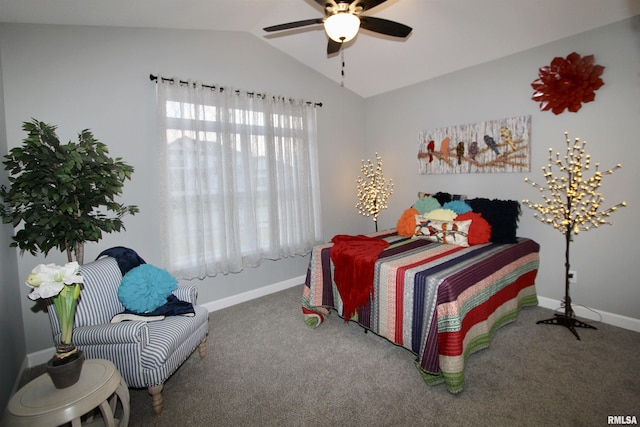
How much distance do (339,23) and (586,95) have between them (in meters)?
2.36

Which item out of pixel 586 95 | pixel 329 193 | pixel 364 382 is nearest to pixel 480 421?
pixel 364 382

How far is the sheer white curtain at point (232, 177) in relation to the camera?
2967mm

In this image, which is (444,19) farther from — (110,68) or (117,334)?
(117,334)

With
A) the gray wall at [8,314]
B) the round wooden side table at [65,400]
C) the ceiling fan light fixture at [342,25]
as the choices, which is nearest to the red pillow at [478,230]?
the ceiling fan light fixture at [342,25]

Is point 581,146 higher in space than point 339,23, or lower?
lower

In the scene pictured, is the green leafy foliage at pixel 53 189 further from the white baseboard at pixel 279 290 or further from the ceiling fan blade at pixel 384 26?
the ceiling fan blade at pixel 384 26

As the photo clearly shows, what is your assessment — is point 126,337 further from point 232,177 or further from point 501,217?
point 501,217

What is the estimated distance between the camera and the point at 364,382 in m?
2.10

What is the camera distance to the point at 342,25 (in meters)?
1.96

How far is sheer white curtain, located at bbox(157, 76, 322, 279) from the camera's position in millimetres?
2967

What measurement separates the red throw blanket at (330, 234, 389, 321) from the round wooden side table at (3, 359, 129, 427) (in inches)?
64.5

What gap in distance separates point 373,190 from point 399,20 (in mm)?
1912

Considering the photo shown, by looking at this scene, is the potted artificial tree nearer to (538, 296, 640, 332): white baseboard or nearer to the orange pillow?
the orange pillow

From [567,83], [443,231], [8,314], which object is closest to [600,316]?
[443,231]
